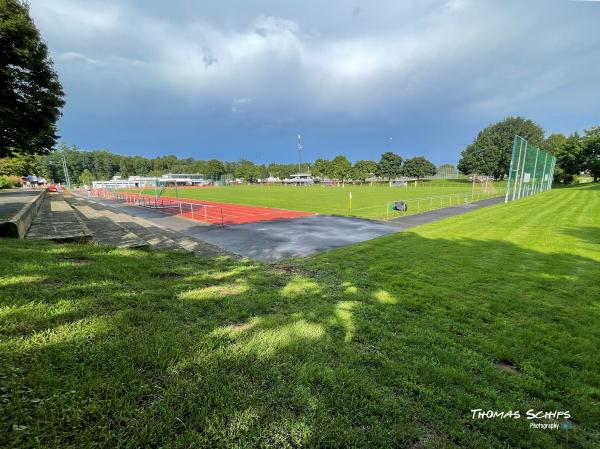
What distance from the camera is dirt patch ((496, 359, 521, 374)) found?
11.0 feet

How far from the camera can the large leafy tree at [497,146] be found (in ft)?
269

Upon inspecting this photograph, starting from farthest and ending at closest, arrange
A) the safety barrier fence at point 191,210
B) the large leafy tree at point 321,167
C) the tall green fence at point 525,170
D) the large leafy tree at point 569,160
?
the large leafy tree at point 321,167, the large leafy tree at point 569,160, the tall green fence at point 525,170, the safety barrier fence at point 191,210

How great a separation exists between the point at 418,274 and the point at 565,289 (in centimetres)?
280

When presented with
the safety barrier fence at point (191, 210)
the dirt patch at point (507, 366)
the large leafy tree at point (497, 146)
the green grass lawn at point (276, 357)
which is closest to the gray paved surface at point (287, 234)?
the safety barrier fence at point (191, 210)

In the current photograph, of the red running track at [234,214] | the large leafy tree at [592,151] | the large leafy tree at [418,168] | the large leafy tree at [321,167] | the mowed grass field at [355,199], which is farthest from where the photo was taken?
the large leafy tree at [321,167]

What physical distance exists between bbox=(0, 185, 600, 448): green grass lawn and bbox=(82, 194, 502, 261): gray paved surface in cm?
472

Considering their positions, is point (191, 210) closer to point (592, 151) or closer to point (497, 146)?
point (592, 151)

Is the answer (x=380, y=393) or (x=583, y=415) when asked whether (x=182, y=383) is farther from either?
(x=583, y=415)

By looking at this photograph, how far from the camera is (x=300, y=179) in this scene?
138375 millimetres

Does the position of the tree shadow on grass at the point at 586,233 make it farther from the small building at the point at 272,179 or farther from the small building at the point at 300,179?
the small building at the point at 272,179

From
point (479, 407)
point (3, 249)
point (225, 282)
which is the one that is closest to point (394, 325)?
point (479, 407)

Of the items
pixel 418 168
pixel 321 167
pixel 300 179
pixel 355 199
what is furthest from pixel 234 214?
pixel 300 179

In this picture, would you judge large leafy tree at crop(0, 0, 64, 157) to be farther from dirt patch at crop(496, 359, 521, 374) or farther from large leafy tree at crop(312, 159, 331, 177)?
large leafy tree at crop(312, 159, 331, 177)

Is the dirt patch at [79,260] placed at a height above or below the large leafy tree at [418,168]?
below
